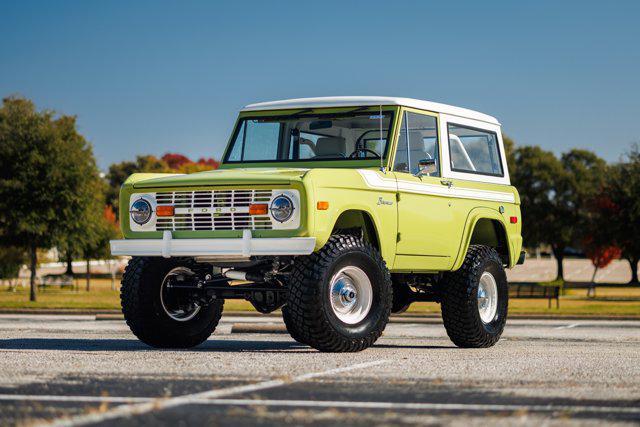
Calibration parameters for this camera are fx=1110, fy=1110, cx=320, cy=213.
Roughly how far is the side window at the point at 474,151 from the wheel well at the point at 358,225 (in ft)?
6.10

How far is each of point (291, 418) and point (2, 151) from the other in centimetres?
3734

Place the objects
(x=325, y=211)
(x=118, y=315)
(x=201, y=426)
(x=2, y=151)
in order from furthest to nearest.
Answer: (x=2, y=151)
(x=118, y=315)
(x=325, y=211)
(x=201, y=426)

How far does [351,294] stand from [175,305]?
7.28 ft

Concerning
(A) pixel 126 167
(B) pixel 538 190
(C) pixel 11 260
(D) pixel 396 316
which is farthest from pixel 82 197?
(A) pixel 126 167

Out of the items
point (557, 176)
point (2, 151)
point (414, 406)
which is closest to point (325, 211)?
point (414, 406)

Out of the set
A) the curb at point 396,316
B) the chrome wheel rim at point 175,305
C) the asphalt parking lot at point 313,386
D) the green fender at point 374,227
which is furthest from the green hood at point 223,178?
the curb at point 396,316

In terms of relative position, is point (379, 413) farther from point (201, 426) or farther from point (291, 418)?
point (201, 426)

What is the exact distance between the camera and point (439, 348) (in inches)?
516

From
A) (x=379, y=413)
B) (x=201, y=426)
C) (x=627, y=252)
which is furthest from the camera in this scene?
(x=627, y=252)

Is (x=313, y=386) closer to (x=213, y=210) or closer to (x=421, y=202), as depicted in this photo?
(x=213, y=210)

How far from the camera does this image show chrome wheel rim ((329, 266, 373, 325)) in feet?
36.1

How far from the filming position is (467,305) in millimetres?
12781

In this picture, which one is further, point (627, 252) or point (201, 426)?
point (627, 252)

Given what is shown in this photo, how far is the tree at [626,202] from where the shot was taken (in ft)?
188
